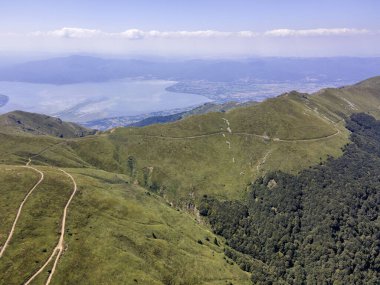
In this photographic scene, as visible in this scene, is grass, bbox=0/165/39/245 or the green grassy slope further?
grass, bbox=0/165/39/245

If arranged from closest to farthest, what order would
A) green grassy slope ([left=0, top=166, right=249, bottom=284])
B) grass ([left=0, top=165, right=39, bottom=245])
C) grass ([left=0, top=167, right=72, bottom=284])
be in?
grass ([left=0, top=167, right=72, bottom=284]) < green grassy slope ([left=0, top=166, right=249, bottom=284]) < grass ([left=0, top=165, right=39, bottom=245])

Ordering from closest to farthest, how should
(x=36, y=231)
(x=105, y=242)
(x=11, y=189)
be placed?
1. (x=36, y=231)
2. (x=105, y=242)
3. (x=11, y=189)

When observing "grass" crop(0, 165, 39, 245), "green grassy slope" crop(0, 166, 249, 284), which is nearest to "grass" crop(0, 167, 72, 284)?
"green grassy slope" crop(0, 166, 249, 284)

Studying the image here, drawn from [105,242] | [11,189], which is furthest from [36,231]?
[11,189]

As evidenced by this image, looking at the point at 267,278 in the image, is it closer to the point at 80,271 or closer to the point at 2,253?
the point at 80,271

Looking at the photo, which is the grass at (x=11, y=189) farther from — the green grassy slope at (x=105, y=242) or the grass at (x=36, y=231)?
the grass at (x=36, y=231)

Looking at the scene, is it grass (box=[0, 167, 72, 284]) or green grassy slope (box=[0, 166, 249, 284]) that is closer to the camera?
grass (box=[0, 167, 72, 284])

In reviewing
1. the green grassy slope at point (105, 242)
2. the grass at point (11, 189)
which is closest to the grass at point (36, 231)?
the green grassy slope at point (105, 242)

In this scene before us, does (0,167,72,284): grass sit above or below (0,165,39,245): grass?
below

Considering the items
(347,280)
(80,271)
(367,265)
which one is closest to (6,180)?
(80,271)

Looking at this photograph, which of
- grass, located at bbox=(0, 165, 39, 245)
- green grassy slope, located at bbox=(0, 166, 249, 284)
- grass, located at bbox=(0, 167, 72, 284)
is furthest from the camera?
grass, located at bbox=(0, 165, 39, 245)

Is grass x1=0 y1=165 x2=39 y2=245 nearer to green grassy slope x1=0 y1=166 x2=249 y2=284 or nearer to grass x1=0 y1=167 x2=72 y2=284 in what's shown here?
green grassy slope x1=0 y1=166 x2=249 y2=284

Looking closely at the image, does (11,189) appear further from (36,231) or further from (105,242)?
(105,242)
